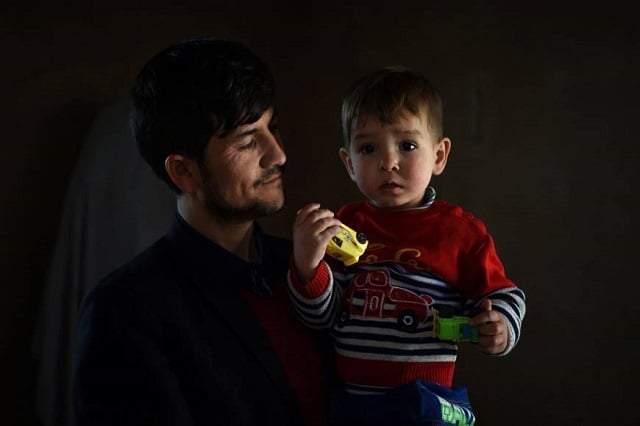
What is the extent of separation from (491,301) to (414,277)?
0.44ft

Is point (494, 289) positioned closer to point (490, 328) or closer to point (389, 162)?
point (490, 328)

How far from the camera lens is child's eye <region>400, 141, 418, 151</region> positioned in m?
1.11

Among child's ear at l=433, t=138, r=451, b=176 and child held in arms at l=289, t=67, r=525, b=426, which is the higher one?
child's ear at l=433, t=138, r=451, b=176

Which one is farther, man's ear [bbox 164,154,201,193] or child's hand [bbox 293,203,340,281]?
man's ear [bbox 164,154,201,193]

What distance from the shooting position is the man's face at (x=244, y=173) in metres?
1.17

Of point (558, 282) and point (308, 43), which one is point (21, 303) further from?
point (558, 282)

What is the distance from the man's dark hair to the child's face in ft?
0.71

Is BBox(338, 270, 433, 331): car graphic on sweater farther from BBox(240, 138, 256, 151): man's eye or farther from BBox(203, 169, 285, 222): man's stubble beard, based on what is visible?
BBox(240, 138, 256, 151): man's eye

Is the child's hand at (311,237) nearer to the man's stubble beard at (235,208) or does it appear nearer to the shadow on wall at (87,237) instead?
the man's stubble beard at (235,208)

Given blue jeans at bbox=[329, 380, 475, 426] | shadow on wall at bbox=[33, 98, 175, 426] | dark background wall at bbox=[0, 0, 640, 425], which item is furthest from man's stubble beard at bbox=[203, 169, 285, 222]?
dark background wall at bbox=[0, 0, 640, 425]

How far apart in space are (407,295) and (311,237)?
0.19m

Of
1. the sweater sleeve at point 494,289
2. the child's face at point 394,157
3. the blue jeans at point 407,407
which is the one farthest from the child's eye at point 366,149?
the blue jeans at point 407,407

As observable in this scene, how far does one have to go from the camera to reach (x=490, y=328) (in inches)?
38.5

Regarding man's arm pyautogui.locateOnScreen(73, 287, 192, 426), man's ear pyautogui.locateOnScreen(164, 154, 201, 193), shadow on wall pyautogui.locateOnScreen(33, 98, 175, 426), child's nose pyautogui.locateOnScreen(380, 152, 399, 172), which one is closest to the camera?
man's arm pyautogui.locateOnScreen(73, 287, 192, 426)
